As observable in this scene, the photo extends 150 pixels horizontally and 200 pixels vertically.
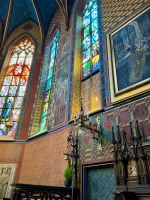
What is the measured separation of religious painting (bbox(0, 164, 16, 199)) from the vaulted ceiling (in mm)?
9050

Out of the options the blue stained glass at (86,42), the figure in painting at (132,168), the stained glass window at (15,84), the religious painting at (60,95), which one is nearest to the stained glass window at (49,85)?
the religious painting at (60,95)

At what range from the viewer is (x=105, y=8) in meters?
7.55

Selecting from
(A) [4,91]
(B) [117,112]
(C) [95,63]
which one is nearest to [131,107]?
(B) [117,112]

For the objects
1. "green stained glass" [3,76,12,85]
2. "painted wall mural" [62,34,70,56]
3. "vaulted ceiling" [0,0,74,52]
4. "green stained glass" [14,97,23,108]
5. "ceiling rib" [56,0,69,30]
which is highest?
"vaulted ceiling" [0,0,74,52]

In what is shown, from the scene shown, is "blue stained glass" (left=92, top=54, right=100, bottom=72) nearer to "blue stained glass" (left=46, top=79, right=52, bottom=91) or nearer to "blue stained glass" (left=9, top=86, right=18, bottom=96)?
"blue stained glass" (left=46, top=79, right=52, bottom=91)

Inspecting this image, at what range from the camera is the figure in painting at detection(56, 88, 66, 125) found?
23.0 ft

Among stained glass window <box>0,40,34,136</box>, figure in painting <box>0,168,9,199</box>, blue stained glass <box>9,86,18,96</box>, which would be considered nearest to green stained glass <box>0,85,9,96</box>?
stained glass window <box>0,40,34,136</box>

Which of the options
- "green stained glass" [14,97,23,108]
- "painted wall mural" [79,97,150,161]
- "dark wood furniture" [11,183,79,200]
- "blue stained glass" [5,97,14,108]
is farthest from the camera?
"blue stained glass" [5,97,14,108]

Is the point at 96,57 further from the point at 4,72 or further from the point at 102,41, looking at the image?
the point at 4,72

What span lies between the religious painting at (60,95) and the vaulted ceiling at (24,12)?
5152 mm

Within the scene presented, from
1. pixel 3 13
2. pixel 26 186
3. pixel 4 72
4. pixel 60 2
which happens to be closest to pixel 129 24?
pixel 26 186

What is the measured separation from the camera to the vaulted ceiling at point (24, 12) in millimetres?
12500

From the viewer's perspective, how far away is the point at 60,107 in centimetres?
748

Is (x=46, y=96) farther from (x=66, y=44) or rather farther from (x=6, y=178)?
(x=6, y=178)
